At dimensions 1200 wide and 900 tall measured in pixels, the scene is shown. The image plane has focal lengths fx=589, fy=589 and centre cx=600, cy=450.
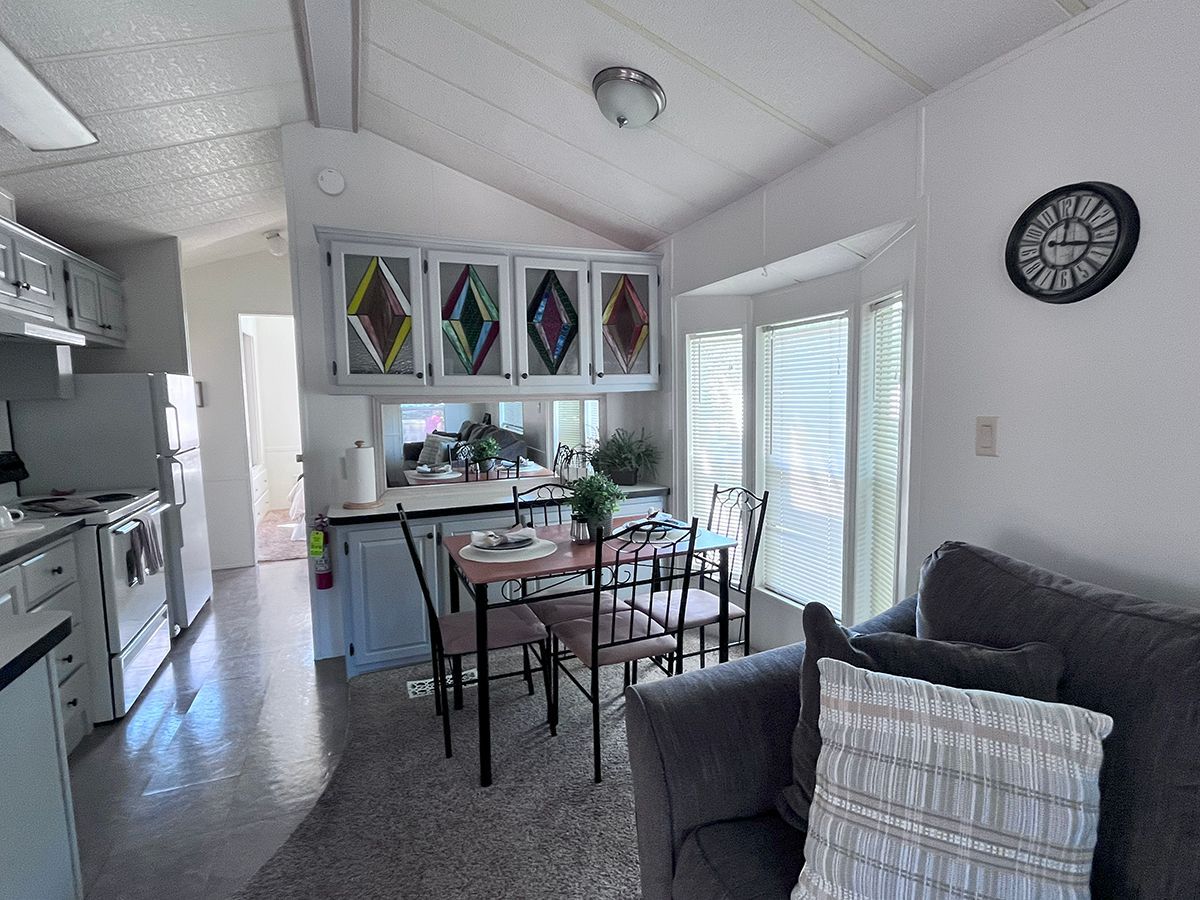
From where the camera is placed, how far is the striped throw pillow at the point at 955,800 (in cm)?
95

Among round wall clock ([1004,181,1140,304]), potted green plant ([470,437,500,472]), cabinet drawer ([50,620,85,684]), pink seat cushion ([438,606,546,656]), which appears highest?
round wall clock ([1004,181,1140,304])

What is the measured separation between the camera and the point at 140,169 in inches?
114

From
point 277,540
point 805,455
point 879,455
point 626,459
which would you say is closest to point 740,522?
point 805,455

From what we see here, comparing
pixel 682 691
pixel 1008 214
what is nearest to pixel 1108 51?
pixel 1008 214

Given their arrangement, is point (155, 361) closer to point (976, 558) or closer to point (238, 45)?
point (238, 45)

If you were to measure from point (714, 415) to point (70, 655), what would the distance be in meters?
3.17

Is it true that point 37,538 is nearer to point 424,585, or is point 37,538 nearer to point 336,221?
point 424,585

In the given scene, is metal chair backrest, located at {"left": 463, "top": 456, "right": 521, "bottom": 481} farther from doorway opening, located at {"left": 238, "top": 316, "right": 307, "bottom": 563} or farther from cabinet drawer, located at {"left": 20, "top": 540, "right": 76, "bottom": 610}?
doorway opening, located at {"left": 238, "top": 316, "right": 307, "bottom": 563}

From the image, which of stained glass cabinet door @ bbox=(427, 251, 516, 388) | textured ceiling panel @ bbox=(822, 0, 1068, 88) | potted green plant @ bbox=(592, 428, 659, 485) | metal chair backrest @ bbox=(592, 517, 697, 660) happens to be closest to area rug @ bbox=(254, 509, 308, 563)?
stained glass cabinet door @ bbox=(427, 251, 516, 388)

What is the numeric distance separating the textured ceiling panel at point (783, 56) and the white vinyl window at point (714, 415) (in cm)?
134

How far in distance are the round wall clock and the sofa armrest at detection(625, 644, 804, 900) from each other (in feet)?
4.16

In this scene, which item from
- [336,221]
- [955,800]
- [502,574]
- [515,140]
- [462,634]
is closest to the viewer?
[955,800]

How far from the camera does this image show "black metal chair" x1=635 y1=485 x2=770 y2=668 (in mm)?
2455

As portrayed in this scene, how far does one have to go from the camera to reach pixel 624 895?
1643 millimetres
